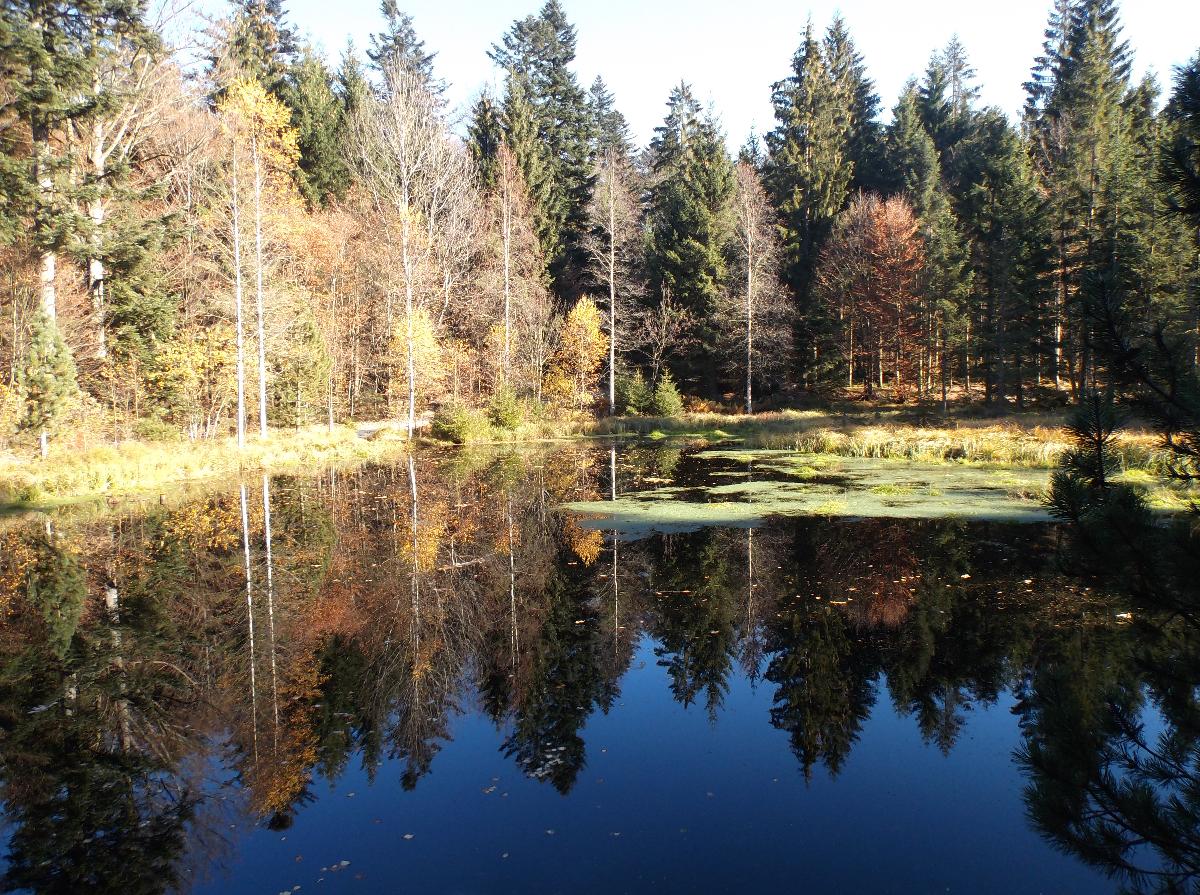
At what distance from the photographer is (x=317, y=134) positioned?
3881cm

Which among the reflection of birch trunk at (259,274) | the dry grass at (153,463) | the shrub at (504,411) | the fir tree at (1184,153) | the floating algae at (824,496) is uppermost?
the reflection of birch trunk at (259,274)

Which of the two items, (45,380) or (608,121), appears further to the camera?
(608,121)

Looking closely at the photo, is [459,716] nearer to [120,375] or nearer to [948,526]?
[948,526]

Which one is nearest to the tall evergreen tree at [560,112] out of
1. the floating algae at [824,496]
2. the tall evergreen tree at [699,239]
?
the tall evergreen tree at [699,239]

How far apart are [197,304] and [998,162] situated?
36.3m

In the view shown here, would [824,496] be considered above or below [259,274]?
below

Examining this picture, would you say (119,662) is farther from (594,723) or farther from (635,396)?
(635,396)

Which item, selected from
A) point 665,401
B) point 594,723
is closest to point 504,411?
point 665,401

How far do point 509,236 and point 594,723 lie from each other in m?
34.5

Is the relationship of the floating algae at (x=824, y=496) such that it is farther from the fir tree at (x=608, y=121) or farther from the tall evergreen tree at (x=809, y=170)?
the fir tree at (x=608, y=121)

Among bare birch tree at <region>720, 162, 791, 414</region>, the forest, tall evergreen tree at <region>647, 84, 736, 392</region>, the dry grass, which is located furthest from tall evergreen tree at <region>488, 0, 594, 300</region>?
the dry grass

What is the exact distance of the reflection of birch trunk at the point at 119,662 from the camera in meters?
5.64

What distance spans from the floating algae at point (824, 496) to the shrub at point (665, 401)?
1465cm

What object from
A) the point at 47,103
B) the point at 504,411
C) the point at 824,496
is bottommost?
the point at 824,496
